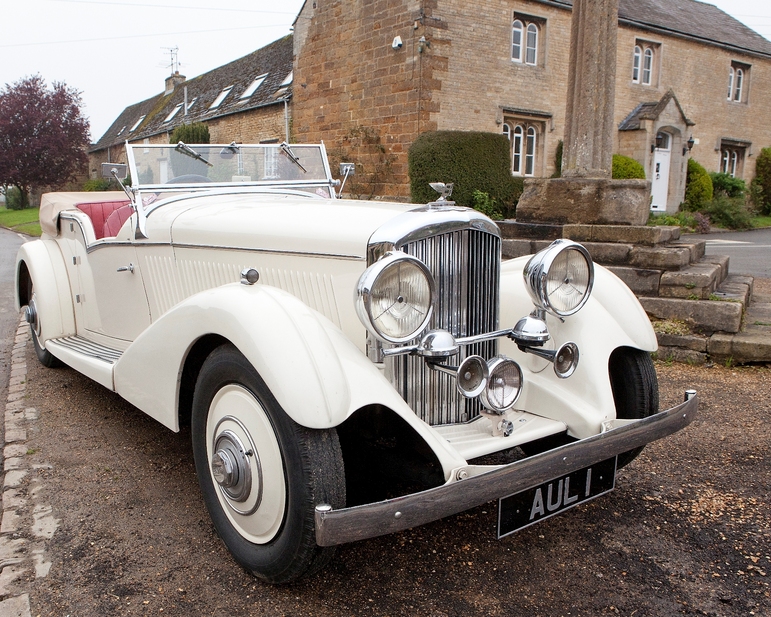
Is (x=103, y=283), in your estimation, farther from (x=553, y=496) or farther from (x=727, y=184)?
(x=727, y=184)

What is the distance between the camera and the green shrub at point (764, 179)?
21.4 metres

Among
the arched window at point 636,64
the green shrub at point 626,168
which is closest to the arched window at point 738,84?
the arched window at point 636,64

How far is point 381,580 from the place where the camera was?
2188mm

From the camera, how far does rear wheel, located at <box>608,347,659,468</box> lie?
9.11 ft

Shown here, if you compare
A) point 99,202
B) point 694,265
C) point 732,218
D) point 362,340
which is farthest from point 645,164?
point 362,340

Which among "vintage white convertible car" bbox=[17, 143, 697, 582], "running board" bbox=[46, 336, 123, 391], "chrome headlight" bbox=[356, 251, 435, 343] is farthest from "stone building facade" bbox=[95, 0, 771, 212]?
"chrome headlight" bbox=[356, 251, 435, 343]

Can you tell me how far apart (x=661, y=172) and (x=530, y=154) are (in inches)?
189

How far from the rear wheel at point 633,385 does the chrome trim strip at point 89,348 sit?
2365mm

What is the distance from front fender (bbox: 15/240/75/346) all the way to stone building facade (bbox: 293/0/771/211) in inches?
402

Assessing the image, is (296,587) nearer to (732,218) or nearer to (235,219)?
(235,219)

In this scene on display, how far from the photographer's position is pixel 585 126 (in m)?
6.48

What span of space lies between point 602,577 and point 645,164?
17.0 m

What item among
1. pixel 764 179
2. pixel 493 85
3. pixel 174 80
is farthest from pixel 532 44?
pixel 174 80

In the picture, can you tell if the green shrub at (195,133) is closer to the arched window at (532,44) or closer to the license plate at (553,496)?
the arched window at (532,44)
